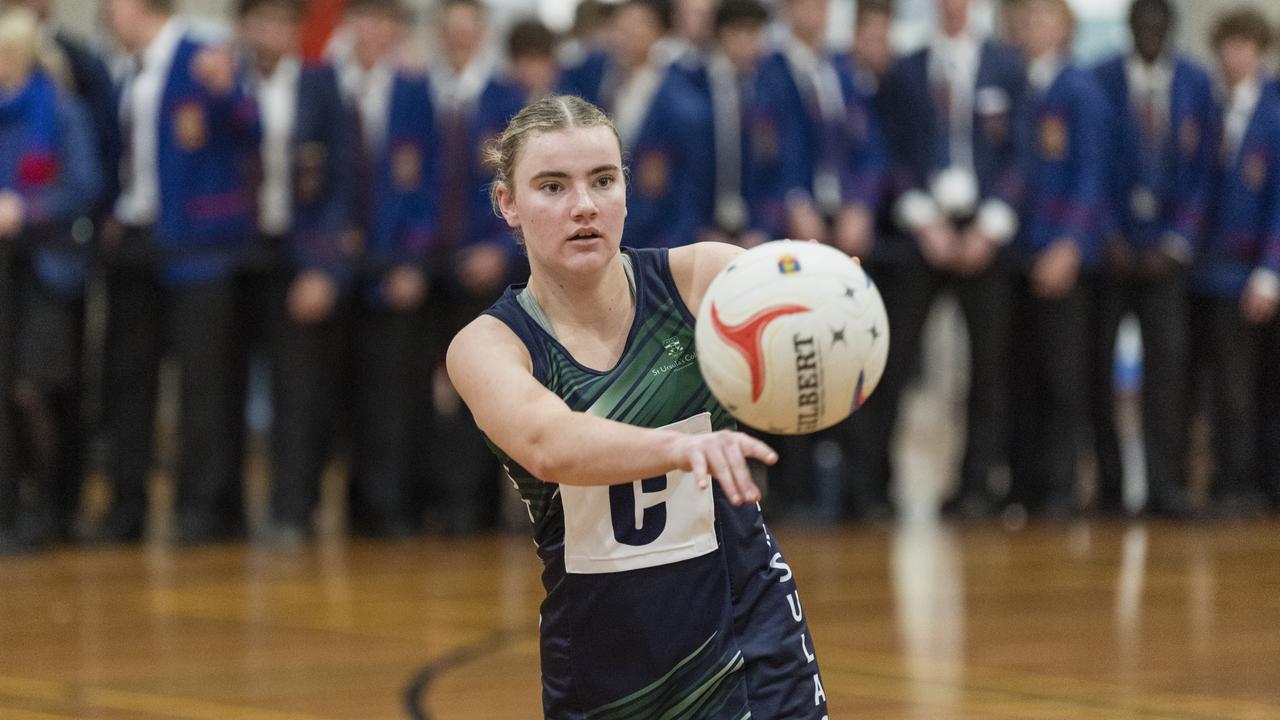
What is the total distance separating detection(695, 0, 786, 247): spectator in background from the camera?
8.99 m

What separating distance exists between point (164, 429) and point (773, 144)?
613cm

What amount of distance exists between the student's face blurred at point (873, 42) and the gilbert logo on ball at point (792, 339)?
6473mm

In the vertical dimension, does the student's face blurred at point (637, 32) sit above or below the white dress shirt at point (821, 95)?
above

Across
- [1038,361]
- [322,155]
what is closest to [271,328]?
[322,155]

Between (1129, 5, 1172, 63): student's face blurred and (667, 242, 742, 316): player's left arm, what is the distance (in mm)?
6496

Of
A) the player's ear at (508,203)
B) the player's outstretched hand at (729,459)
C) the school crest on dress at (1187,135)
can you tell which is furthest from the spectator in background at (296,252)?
the player's outstretched hand at (729,459)

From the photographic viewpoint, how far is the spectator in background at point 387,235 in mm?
8836

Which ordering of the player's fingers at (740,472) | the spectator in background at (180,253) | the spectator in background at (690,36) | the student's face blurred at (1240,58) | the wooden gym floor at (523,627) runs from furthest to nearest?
the student's face blurred at (1240,58), the spectator in background at (690,36), the spectator in background at (180,253), the wooden gym floor at (523,627), the player's fingers at (740,472)

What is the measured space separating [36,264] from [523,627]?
3359mm

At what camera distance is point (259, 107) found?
8.47 meters

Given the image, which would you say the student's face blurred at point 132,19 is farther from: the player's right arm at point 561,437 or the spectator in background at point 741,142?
the player's right arm at point 561,437

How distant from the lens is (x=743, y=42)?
8992 mm

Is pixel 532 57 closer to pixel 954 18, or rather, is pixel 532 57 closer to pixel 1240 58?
pixel 954 18

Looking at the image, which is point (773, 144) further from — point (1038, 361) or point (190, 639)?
point (190, 639)
